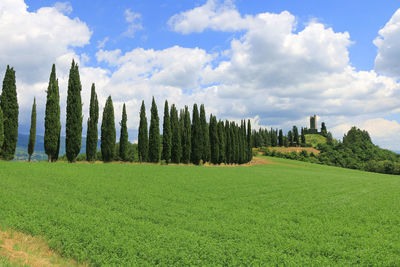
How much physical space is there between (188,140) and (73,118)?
2336 cm

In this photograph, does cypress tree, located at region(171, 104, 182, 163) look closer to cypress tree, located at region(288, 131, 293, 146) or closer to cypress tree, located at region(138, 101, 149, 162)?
cypress tree, located at region(138, 101, 149, 162)

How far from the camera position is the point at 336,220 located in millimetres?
12391

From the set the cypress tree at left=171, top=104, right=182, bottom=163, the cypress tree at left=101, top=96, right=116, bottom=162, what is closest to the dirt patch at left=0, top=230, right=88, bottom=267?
the cypress tree at left=101, top=96, right=116, bottom=162

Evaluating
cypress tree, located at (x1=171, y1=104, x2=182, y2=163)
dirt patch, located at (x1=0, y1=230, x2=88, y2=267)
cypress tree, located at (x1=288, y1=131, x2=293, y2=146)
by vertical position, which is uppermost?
cypress tree, located at (x1=288, y1=131, x2=293, y2=146)

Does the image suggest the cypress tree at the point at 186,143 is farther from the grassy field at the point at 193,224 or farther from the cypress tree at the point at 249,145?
the grassy field at the point at 193,224

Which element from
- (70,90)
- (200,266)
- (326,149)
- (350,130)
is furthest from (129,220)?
(350,130)

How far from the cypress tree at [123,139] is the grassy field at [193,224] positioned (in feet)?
81.5

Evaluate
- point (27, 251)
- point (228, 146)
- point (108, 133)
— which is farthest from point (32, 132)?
point (228, 146)

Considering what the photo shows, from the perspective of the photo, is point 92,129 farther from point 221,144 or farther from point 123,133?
point 221,144

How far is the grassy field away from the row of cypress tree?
2643cm

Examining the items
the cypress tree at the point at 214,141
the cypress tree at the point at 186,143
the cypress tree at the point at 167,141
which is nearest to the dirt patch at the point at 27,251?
the cypress tree at the point at 167,141

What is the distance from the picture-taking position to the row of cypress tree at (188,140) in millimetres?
44719

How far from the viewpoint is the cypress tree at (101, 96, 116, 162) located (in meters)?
38.9

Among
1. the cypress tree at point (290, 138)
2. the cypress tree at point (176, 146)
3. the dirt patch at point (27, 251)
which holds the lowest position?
the dirt patch at point (27, 251)
